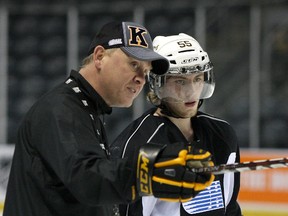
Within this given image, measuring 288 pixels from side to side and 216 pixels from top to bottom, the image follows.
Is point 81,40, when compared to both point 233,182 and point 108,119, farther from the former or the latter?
point 233,182

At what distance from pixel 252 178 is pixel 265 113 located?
3.10ft

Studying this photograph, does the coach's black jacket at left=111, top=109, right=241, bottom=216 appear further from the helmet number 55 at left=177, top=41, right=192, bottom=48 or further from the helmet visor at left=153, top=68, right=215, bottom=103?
the helmet number 55 at left=177, top=41, right=192, bottom=48

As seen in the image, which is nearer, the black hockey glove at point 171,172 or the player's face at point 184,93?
the black hockey glove at point 171,172

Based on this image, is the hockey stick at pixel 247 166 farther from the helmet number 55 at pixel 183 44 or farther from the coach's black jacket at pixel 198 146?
the helmet number 55 at pixel 183 44

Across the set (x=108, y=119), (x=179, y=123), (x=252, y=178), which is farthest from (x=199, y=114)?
(x=108, y=119)

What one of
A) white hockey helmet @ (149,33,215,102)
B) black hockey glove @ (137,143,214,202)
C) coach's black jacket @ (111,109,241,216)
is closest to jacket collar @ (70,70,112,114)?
black hockey glove @ (137,143,214,202)

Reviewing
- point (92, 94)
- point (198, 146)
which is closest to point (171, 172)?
point (92, 94)

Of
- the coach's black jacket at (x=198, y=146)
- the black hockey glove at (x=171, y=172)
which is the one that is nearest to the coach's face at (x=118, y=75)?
the black hockey glove at (x=171, y=172)

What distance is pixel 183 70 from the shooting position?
246 cm

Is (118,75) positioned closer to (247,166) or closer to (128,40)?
(128,40)

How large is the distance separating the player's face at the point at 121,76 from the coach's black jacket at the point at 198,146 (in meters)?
0.60

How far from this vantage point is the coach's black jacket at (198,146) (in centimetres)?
237

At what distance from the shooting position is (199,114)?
260cm

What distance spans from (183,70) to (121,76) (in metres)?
0.78
